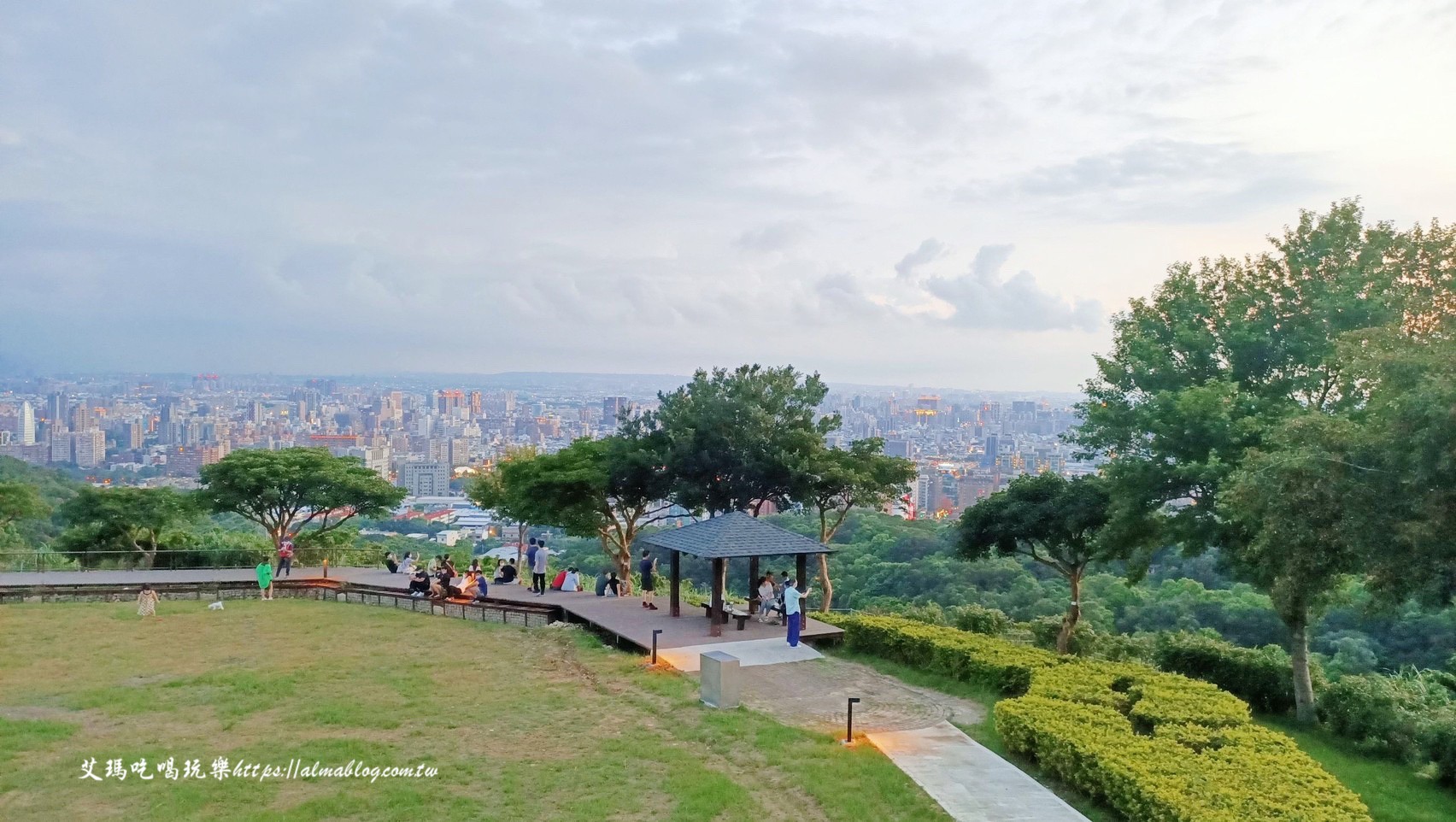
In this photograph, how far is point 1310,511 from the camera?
42.1 ft

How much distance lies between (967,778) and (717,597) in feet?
27.6

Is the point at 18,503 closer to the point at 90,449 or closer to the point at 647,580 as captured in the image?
the point at 647,580

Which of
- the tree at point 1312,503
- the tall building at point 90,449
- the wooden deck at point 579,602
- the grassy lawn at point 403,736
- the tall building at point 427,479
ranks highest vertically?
the tree at point 1312,503

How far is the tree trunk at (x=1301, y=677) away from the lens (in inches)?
686

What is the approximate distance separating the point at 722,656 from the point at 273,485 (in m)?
22.9

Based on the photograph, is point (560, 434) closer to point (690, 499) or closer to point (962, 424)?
point (962, 424)

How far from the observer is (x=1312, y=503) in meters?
12.8

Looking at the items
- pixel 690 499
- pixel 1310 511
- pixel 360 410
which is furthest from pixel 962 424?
pixel 1310 511

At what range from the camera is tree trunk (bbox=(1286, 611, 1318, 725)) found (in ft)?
57.2

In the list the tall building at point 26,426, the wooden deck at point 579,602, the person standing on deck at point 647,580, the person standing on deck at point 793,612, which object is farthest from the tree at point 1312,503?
the tall building at point 26,426

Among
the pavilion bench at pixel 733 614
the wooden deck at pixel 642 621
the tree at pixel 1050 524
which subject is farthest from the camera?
the tree at pixel 1050 524

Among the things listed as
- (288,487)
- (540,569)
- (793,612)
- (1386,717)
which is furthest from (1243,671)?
(288,487)

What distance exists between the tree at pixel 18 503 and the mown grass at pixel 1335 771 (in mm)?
27902

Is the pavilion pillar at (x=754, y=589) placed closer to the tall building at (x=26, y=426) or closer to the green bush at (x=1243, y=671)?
the green bush at (x=1243, y=671)
